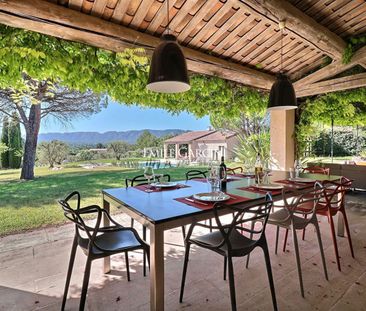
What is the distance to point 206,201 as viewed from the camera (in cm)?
187

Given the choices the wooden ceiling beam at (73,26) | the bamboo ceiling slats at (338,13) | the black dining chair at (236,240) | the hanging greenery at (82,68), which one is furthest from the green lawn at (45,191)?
the bamboo ceiling slats at (338,13)

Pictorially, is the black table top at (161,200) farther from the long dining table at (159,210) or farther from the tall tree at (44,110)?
the tall tree at (44,110)

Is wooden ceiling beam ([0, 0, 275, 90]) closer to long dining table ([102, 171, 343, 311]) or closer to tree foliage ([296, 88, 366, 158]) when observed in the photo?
long dining table ([102, 171, 343, 311])

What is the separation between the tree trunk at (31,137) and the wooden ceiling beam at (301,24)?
6.11 metres

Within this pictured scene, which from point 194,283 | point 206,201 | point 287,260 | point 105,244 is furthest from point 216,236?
point 287,260

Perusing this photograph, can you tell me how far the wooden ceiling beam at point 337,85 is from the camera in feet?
13.6

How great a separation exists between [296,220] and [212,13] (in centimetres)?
238

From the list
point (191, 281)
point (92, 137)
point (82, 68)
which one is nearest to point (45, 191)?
point (92, 137)

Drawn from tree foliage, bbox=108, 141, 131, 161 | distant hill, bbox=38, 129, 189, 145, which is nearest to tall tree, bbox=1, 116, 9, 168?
distant hill, bbox=38, 129, 189, 145

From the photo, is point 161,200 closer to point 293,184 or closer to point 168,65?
point 168,65

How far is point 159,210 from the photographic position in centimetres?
167

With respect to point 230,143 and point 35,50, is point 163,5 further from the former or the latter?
point 230,143

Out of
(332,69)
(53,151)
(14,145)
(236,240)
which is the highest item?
(332,69)

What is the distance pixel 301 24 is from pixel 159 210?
8.57 feet
